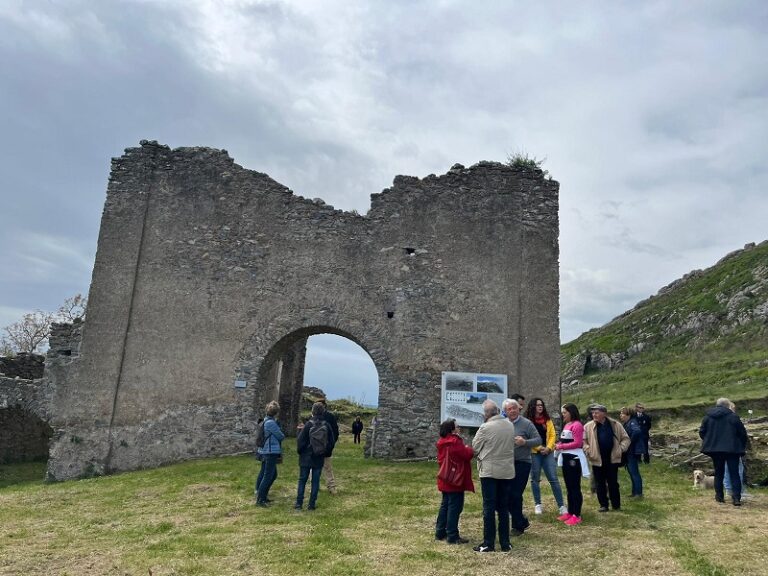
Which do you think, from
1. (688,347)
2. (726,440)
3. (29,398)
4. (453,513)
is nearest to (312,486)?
(453,513)

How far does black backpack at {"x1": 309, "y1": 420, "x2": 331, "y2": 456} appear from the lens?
9.07 m

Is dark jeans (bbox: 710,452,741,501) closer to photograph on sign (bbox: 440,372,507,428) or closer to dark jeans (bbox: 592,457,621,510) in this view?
dark jeans (bbox: 592,457,621,510)

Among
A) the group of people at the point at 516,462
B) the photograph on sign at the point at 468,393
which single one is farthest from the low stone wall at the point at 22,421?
the group of people at the point at 516,462

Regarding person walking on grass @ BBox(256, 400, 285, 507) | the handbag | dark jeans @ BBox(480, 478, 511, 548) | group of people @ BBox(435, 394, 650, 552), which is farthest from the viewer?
person walking on grass @ BBox(256, 400, 285, 507)

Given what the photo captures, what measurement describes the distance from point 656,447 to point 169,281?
13.7 meters

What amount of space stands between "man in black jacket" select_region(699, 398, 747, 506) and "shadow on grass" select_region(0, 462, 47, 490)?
15.6 metres

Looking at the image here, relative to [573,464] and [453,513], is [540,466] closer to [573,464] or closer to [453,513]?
[573,464]

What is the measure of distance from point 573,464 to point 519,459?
35.9 inches

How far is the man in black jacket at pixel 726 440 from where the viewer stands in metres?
8.88

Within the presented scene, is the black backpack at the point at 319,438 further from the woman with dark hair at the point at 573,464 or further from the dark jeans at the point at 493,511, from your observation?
the woman with dark hair at the point at 573,464

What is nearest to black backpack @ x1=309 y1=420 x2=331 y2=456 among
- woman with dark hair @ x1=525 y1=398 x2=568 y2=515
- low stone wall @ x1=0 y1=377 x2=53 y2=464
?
woman with dark hair @ x1=525 y1=398 x2=568 y2=515

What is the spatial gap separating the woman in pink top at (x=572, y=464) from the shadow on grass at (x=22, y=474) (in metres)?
13.6

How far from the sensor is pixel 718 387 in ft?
67.9

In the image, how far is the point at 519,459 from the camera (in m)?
7.62
